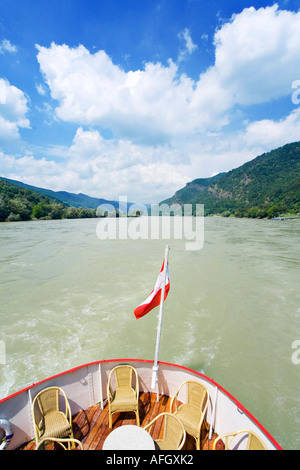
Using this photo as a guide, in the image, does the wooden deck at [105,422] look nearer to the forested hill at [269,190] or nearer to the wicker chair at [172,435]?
the wicker chair at [172,435]

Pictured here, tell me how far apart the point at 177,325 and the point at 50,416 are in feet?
22.5

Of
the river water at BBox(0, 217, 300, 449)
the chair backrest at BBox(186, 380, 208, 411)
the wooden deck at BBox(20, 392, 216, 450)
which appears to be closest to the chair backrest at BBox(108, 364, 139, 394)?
the wooden deck at BBox(20, 392, 216, 450)

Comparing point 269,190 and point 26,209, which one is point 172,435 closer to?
point 26,209

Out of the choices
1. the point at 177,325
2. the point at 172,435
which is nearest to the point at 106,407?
the point at 172,435

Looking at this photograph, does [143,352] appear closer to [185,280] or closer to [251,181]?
[185,280]

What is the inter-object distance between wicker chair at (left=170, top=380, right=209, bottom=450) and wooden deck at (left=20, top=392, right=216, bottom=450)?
35 cm

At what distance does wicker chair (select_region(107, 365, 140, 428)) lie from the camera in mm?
4145

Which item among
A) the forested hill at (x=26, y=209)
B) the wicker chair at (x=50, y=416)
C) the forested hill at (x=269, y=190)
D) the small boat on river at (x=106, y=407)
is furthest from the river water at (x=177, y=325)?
the forested hill at (x=269, y=190)

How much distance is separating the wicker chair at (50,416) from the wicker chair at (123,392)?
83 centimetres

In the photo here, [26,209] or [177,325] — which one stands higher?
[26,209]

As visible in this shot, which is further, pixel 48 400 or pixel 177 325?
pixel 177 325

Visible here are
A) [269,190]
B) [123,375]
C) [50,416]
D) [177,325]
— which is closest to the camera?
[50,416]

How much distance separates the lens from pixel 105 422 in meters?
4.25
